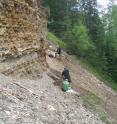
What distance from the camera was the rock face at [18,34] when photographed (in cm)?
2135

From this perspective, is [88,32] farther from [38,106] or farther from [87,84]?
[38,106]

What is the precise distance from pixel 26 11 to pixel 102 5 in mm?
52682

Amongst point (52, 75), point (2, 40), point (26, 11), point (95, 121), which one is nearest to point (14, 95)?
point (2, 40)

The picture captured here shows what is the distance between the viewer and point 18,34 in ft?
78.2

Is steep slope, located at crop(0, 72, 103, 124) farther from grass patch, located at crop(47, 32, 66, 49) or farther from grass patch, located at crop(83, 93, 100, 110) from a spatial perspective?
grass patch, located at crop(47, 32, 66, 49)

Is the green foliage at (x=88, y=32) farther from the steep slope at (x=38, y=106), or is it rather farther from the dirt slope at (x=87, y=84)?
the steep slope at (x=38, y=106)

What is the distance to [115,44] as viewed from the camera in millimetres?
67125

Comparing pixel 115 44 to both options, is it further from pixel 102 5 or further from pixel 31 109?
pixel 31 109

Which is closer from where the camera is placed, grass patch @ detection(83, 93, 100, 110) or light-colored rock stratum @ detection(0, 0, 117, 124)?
light-colored rock stratum @ detection(0, 0, 117, 124)

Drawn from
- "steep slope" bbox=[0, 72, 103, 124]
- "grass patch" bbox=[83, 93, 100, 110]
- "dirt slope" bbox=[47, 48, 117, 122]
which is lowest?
"dirt slope" bbox=[47, 48, 117, 122]

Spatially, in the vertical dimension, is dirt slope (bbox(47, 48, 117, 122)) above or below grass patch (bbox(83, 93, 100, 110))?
below

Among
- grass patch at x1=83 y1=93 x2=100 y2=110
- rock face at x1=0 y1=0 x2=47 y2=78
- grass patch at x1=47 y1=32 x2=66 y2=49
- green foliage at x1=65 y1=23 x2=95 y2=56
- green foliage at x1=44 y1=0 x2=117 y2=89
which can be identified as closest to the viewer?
rock face at x1=0 y1=0 x2=47 y2=78

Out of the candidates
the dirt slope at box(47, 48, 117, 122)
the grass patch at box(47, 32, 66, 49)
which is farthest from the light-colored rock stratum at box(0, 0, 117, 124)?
the grass patch at box(47, 32, 66, 49)

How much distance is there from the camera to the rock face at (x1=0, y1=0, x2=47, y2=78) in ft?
70.1
